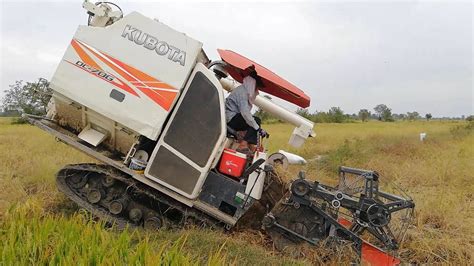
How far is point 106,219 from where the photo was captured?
5090 mm

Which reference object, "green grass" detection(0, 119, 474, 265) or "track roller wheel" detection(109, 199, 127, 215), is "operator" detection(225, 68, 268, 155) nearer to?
"green grass" detection(0, 119, 474, 265)

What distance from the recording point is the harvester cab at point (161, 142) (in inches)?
195

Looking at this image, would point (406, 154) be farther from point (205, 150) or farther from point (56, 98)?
point (56, 98)

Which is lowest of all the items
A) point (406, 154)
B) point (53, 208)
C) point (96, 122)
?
point (53, 208)

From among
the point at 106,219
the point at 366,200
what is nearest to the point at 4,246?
the point at 106,219

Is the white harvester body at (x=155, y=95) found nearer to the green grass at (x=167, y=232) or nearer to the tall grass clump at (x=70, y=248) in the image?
the green grass at (x=167, y=232)

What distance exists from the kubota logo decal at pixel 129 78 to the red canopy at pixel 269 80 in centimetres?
94

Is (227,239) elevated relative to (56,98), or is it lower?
lower

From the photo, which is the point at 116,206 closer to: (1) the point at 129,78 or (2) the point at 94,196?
(2) the point at 94,196

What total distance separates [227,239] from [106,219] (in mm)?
1529

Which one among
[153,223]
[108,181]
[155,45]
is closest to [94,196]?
[108,181]

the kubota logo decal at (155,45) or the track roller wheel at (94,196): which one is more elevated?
the kubota logo decal at (155,45)

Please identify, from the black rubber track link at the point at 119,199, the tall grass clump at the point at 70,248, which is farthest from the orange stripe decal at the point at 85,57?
the tall grass clump at the point at 70,248

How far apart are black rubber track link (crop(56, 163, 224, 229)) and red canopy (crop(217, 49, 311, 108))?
193 centimetres
